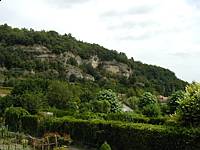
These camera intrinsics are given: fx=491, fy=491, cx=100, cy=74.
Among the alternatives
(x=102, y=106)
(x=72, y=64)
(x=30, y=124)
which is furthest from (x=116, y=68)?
(x=30, y=124)

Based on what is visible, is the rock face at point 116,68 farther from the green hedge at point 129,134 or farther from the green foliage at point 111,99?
the green hedge at point 129,134

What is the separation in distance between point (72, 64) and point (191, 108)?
108 m

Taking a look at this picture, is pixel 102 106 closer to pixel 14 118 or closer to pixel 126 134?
pixel 14 118

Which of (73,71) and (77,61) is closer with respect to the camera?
(73,71)

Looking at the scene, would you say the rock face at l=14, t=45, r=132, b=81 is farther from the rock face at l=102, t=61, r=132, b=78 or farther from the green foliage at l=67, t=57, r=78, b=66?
the green foliage at l=67, t=57, r=78, b=66

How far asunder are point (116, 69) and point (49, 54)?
23.3 m

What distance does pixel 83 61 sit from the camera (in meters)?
137

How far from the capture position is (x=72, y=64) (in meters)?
127

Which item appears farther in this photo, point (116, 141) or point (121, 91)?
point (121, 91)

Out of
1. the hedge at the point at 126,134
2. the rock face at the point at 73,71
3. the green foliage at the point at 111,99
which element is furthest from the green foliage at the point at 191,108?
the rock face at the point at 73,71

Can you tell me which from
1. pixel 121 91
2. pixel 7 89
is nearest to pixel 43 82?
pixel 7 89

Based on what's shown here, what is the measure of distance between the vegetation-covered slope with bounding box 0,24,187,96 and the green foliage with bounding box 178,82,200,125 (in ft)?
244

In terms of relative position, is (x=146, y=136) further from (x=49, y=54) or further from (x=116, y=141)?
(x=49, y=54)

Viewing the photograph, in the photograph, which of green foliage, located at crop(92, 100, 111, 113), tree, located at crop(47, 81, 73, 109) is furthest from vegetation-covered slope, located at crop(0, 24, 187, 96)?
green foliage, located at crop(92, 100, 111, 113)
